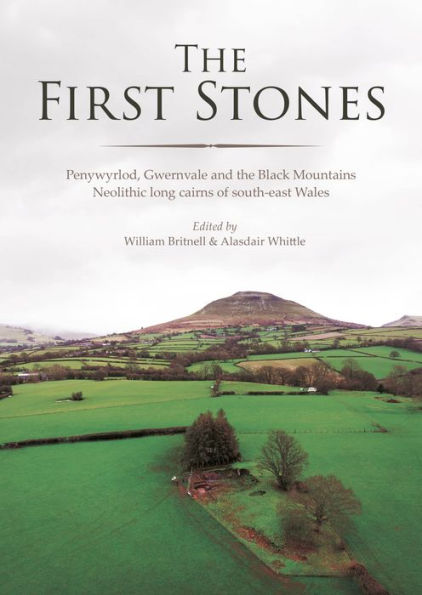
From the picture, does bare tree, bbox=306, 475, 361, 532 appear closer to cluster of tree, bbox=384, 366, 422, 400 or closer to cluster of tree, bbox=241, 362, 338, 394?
cluster of tree, bbox=384, 366, 422, 400

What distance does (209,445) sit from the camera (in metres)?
37.8

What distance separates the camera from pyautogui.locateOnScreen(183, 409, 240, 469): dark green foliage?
1481 inches

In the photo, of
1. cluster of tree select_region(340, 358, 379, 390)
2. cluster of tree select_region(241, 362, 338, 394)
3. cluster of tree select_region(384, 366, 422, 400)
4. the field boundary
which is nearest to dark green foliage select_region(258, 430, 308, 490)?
the field boundary

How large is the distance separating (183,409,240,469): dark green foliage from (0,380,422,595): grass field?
2.61 meters

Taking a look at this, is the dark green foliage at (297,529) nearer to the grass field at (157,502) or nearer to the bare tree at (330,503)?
the bare tree at (330,503)

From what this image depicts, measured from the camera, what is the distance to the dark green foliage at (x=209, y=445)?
37.6 meters

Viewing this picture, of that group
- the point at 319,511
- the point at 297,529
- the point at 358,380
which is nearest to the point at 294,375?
the point at 358,380

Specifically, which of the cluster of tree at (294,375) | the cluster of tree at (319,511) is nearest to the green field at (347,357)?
the cluster of tree at (294,375)

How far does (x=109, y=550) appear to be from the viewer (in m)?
24.6

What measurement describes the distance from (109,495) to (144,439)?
14.2m

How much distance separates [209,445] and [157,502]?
8.22m

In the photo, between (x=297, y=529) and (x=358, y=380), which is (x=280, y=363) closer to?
(x=358, y=380)

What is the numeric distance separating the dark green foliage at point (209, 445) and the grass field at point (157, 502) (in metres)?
2.61

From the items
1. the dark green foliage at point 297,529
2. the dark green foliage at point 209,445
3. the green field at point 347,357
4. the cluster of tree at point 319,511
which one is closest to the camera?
the dark green foliage at point 297,529
